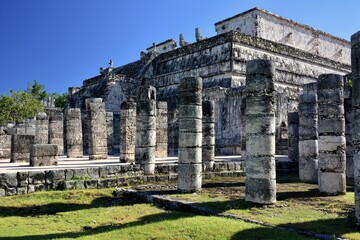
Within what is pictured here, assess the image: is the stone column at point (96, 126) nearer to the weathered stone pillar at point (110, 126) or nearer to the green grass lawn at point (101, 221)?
the weathered stone pillar at point (110, 126)

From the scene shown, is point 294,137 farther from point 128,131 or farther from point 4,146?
point 4,146

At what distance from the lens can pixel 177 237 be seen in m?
5.68

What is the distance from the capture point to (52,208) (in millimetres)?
8148

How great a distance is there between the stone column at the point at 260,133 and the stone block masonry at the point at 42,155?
741 cm

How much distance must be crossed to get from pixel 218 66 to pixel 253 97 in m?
16.9

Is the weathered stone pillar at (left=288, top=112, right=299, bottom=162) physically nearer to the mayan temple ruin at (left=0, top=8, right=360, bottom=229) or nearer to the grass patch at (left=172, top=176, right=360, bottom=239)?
the mayan temple ruin at (left=0, top=8, right=360, bottom=229)

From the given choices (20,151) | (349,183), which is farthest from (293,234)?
(20,151)

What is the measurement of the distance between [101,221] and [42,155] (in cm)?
648

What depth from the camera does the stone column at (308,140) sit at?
11.2 metres

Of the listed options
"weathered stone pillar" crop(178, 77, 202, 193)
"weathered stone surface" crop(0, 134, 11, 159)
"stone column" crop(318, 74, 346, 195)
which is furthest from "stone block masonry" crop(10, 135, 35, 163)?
"stone column" crop(318, 74, 346, 195)

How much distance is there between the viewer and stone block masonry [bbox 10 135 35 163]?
594 inches

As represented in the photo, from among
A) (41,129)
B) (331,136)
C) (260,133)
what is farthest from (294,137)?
(41,129)

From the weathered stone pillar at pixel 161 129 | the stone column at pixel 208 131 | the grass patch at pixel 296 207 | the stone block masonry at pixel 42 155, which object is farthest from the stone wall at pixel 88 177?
the weathered stone pillar at pixel 161 129

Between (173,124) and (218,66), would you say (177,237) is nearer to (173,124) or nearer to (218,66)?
(173,124)
